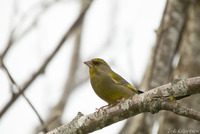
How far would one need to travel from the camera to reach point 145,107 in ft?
10.8

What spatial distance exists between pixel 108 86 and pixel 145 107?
1835 mm

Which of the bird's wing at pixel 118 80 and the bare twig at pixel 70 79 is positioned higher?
the bare twig at pixel 70 79

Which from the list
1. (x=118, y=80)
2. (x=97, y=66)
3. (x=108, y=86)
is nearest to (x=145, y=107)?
(x=108, y=86)

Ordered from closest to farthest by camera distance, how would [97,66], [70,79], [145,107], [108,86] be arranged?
[145,107]
[108,86]
[97,66]
[70,79]

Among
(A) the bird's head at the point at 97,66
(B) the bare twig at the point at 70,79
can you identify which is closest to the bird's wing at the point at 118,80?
(A) the bird's head at the point at 97,66

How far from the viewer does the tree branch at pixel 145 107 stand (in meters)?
3.09

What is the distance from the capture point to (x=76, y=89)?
8.35 meters

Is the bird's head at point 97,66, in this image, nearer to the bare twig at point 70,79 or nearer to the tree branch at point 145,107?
the bare twig at point 70,79

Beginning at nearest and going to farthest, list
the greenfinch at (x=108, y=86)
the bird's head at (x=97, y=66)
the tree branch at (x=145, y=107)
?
1. the tree branch at (x=145, y=107)
2. the greenfinch at (x=108, y=86)
3. the bird's head at (x=97, y=66)

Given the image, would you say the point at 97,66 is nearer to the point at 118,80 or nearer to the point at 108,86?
the point at 118,80

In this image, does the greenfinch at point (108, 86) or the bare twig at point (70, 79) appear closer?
the greenfinch at point (108, 86)

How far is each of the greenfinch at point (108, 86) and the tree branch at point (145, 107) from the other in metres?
1.26

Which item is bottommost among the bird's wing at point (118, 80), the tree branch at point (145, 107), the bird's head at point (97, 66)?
the tree branch at point (145, 107)

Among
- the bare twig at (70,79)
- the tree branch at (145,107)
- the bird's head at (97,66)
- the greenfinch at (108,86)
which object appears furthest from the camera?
the bare twig at (70,79)
